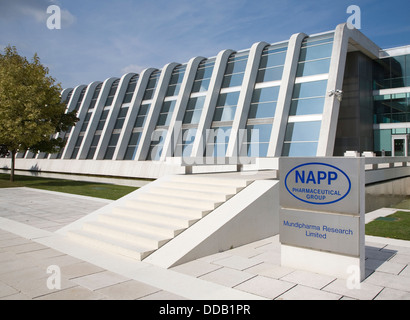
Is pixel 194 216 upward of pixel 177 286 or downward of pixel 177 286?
upward

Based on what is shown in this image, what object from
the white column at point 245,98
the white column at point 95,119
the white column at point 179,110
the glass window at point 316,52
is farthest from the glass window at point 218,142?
the white column at point 95,119

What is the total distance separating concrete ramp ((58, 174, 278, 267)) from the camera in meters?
7.52

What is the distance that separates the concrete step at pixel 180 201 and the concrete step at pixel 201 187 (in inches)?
24.8

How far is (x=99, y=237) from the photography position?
8.58 m

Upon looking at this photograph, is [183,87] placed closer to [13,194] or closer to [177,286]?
[13,194]

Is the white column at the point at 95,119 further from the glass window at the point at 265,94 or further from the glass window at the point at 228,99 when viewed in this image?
the glass window at the point at 265,94

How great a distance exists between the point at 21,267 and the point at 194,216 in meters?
3.98

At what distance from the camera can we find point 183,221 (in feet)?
27.4

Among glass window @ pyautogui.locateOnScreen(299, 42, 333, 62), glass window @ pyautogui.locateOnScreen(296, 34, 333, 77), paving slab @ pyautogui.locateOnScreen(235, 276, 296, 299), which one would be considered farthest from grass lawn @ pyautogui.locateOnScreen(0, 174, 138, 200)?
glass window @ pyautogui.locateOnScreen(299, 42, 333, 62)

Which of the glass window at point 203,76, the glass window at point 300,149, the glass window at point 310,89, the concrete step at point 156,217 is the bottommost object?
the concrete step at point 156,217

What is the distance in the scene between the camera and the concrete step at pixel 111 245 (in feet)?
24.0

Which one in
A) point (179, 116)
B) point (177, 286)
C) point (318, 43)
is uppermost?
point (318, 43)
